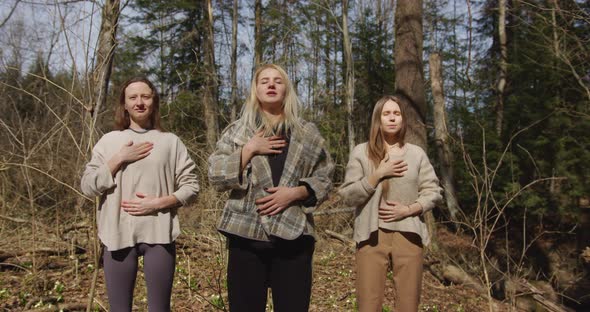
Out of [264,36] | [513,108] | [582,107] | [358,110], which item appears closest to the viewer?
[582,107]

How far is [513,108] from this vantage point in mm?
11859

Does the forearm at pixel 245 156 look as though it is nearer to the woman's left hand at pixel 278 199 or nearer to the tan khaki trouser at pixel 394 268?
the woman's left hand at pixel 278 199

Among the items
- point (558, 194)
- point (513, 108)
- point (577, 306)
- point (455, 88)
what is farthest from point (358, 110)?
point (577, 306)

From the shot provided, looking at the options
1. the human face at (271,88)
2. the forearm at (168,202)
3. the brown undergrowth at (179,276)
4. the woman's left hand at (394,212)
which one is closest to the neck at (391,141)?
the woman's left hand at (394,212)

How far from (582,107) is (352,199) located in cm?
976

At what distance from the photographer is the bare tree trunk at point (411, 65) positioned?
6.38 metres

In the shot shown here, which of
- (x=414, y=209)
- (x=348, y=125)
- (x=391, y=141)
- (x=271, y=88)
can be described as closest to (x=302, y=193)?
(x=271, y=88)

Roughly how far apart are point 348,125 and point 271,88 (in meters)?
8.47

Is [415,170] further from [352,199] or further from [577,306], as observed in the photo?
[577,306]

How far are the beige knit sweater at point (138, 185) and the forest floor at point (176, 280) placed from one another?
1308 mm

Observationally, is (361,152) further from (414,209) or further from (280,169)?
(280,169)

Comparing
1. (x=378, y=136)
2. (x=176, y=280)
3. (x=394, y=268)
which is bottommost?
(x=176, y=280)

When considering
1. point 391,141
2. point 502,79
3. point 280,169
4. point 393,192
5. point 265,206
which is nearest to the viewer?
point 265,206

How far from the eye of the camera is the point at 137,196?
2.43 metres
